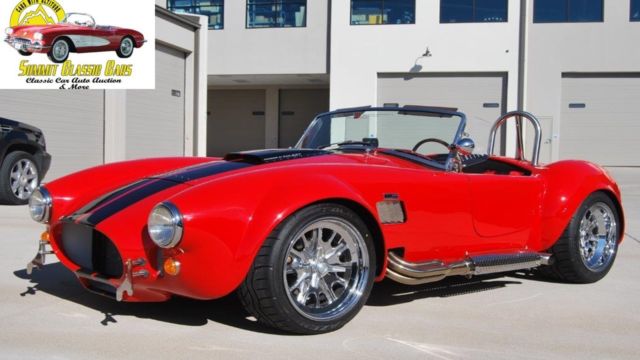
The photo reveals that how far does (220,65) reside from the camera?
2533 cm

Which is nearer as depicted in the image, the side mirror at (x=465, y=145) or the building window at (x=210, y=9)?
the side mirror at (x=465, y=145)

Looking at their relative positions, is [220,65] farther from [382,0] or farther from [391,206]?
[391,206]

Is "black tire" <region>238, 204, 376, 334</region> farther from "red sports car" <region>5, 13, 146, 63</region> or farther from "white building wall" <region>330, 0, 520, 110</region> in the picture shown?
"white building wall" <region>330, 0, 520, 110</region>

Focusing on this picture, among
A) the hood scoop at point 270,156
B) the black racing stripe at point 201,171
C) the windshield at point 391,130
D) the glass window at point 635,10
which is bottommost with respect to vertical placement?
the black racing stripe at point 201,171

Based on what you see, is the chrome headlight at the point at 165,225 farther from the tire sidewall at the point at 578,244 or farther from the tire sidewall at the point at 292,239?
the tire sidewall at the point at 578,244

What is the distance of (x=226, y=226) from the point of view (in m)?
2.95

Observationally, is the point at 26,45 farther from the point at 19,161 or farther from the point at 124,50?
the point at 19,161

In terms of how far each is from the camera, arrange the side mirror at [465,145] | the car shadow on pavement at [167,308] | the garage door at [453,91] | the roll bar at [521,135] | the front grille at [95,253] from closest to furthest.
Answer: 1. the front grille at [95,253]
2. the car shadow on pavement at [167,308]
3. the side mirror at [465,145]
4. the roll bar at [521,135]
5. the garage door at [453,91]

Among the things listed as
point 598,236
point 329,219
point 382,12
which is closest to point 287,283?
point 329,219

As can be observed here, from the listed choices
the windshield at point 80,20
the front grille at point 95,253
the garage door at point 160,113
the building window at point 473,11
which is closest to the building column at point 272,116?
the building window at point 473,11

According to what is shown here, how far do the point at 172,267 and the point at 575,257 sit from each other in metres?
3.04

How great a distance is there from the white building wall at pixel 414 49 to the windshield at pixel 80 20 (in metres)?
11.0

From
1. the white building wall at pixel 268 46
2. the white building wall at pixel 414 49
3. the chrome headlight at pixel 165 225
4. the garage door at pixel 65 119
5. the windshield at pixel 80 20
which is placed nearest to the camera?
the chrome headlight at pixel 165 225

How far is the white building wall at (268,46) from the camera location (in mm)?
24234
